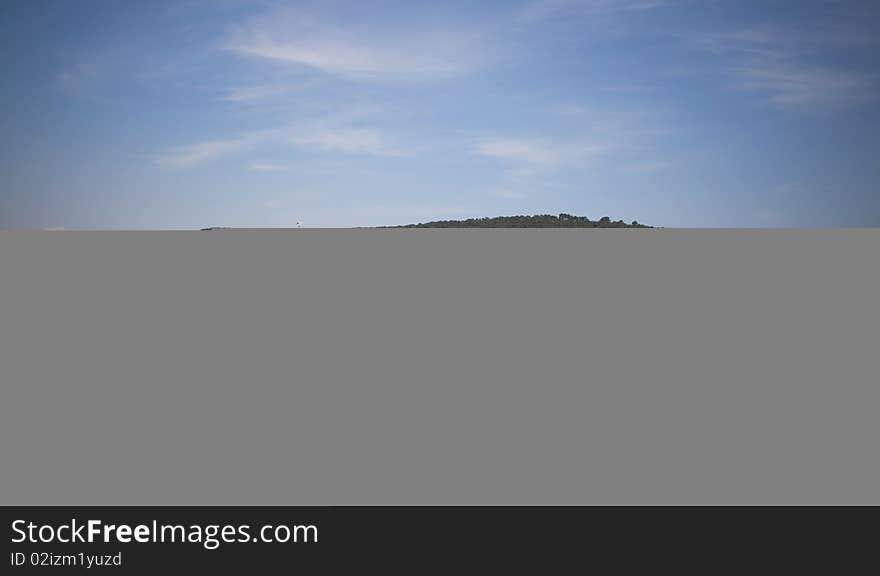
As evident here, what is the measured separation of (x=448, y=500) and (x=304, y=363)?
6.20ft

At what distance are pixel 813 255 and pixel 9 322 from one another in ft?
24.3

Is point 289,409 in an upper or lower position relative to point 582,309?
lower

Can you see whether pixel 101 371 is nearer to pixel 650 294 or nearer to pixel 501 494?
pixel 501 494

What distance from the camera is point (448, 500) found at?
19.8 feet

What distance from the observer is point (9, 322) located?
585cm

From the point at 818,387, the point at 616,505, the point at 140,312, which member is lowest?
the point at 616,505

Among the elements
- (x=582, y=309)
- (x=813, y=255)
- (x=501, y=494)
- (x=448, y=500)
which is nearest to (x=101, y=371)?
(x=448, y=500)

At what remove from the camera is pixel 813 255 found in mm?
5762

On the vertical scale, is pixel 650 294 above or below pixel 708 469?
above

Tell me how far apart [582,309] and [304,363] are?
2.65 metres

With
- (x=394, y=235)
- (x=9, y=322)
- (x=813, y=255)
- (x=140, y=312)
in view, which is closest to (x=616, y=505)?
(x=813, y=255)

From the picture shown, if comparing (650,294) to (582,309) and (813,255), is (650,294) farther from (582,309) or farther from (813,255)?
(813,255)

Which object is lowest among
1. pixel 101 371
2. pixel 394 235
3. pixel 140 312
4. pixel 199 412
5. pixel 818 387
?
pixel 818 387

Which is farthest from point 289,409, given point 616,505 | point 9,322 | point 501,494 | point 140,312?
point 616,505
